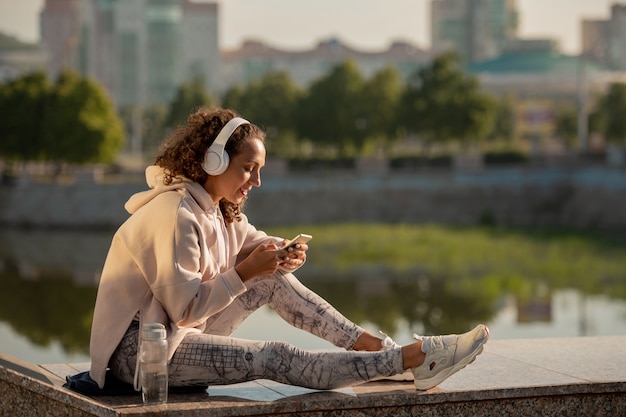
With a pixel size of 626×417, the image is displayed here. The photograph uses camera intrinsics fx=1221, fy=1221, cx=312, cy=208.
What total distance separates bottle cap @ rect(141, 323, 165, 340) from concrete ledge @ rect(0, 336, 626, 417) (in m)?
0.19

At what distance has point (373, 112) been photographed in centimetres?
3950

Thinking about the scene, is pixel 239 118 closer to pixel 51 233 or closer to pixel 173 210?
pixel 173 210

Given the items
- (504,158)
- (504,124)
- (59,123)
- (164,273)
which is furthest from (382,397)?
(504,124)

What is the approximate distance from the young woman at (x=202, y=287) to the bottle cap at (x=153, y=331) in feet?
0.26

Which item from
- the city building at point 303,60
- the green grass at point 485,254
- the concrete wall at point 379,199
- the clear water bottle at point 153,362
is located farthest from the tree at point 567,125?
the clear water bottle at point 153,362

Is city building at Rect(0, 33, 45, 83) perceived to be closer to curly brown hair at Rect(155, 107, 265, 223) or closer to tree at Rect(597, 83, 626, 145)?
tree at Rect(597, 83, 626, 145)

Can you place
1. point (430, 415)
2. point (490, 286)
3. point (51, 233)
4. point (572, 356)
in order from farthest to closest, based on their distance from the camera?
point (51, 233)
point (490, 286)
point (572, 356)
point (430, 415)

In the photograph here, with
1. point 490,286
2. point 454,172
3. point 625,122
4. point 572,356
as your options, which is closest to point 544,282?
point 490,286

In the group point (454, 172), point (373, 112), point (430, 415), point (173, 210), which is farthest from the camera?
point (373, 112)

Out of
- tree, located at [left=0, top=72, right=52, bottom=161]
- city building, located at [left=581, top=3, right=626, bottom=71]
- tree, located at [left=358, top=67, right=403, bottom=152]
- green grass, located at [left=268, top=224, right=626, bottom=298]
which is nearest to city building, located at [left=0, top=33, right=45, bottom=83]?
city building, located at [left=581, top=3, right=626, bottom=71]

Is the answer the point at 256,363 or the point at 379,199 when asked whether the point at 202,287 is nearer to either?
the point at 256,363

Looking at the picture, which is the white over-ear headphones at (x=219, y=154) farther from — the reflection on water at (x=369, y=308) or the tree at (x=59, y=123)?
the tree at (x=59, y=123)

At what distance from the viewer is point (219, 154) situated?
3.36 meters

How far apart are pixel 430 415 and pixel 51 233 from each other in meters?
27.7
